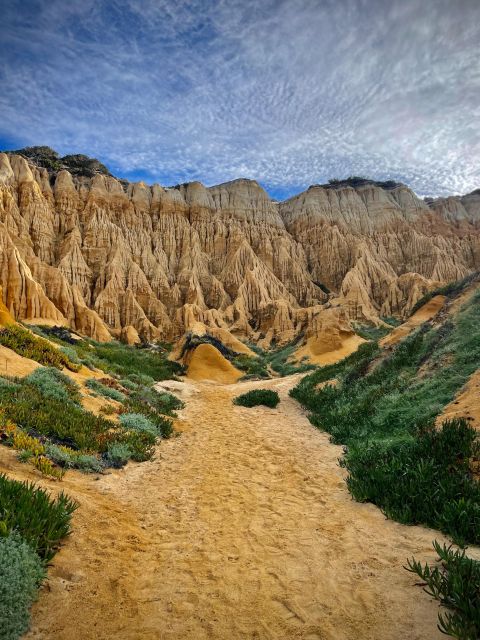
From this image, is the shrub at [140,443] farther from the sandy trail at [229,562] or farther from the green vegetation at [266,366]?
the green vegetation at [266,366]

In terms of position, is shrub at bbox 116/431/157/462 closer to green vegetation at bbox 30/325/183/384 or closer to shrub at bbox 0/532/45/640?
shrub at bbox 0/532/45/640

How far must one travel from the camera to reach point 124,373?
18.2 m

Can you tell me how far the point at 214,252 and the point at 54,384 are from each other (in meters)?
52.2

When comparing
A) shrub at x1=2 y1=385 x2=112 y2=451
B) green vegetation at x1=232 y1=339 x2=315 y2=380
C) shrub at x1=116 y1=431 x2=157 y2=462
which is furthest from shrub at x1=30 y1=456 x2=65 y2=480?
green vegetation at x1=232 y1=339 x2=315 y2=380

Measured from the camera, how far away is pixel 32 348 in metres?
12.7

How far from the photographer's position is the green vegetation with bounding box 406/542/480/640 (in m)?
2.72

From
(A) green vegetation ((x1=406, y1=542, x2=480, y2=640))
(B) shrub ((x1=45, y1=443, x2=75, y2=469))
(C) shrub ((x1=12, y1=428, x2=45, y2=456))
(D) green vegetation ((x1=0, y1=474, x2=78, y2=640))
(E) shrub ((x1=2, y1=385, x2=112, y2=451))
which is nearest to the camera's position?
(A) green vegetation ((x1=406, y1=542, x2=480, y2=640))

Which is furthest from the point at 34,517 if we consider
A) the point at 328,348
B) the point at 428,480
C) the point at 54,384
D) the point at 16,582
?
the point at 328,348

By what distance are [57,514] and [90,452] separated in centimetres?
319

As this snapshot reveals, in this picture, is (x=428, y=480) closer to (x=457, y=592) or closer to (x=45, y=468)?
(x=457, y=592)

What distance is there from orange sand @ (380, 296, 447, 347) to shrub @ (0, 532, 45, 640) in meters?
15.0

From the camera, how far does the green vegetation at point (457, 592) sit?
8.94ft

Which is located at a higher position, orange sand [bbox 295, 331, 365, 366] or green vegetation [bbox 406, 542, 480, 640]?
orange sand [bbox 295, 331, 365, 366]

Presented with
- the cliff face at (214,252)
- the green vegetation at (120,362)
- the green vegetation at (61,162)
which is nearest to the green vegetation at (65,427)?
the green vegetation at (120,362)
